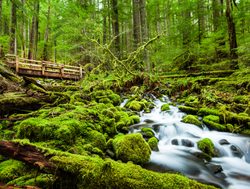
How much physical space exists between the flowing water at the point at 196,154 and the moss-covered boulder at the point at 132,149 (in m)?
0.23

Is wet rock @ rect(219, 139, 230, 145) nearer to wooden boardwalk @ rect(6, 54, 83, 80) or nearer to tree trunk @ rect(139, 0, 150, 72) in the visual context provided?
tree trunk @ rect(139, 0, 150, 72)

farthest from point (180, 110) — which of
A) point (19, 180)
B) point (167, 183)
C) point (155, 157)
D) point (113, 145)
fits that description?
point (19, 180)

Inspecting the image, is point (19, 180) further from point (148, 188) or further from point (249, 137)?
point (249, 137)

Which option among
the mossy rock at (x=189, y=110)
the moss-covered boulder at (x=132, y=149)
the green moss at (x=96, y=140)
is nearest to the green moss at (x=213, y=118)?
the mossy rock at (x=189, y=110)

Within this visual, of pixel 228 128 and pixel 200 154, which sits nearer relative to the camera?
pixel 200 154

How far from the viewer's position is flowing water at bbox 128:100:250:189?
392cm

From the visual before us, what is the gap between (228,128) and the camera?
5.85m

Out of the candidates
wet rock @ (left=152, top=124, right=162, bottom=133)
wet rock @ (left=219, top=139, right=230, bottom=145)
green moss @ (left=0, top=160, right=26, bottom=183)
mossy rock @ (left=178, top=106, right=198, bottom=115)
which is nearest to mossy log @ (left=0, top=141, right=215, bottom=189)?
green moss @ (left=0, top=160, right=26, bottom=183)

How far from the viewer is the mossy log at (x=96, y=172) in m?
2.32

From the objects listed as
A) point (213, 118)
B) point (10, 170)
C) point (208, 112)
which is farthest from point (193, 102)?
point (10, 170)

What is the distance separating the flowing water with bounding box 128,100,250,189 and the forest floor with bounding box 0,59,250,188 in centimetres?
35

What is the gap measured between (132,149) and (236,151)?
2653mm

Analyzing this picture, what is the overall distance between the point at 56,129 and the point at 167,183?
7.59ft

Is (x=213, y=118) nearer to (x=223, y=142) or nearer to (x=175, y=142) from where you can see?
(x=223, y=142)
